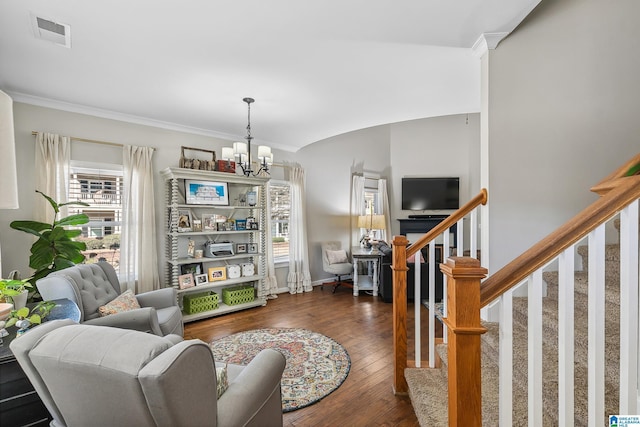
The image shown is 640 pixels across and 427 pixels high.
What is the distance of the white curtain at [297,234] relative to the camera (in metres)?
5.12

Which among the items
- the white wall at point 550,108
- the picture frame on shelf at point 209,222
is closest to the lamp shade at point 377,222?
the picture frame on shelf at point 209,222

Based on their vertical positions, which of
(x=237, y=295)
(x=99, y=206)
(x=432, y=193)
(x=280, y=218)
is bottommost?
(x=237, y=295)

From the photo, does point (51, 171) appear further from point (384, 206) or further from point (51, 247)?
point (384, 206)

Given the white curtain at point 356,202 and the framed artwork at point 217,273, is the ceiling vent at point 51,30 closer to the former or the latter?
the framed artwork at point 217,273

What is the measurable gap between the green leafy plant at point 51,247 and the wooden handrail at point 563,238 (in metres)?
3.27

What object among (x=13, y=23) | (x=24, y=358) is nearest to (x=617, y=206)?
(x=24, y=358)

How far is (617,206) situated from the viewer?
95cm

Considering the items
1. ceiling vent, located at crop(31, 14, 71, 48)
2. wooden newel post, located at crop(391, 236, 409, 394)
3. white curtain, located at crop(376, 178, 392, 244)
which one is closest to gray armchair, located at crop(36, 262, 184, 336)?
ceiling vent, located at crop(31, 14, 71, 48)

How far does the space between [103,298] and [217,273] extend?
1641mm

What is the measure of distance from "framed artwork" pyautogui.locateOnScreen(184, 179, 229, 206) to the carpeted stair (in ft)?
10.3

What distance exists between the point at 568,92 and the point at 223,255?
3.96 m

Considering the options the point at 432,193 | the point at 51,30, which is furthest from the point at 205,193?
the point at 432,193

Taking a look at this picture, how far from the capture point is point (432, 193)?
623 centimetres

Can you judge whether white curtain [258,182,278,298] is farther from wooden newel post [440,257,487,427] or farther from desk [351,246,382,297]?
wooden newel post [440,257,487,427]
